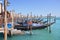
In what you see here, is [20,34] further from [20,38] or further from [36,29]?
[36,29]

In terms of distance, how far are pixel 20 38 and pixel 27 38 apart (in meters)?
1.30

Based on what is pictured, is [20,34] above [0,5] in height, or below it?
below

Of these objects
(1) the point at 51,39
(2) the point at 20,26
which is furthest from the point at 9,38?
(2) the point at 20,26

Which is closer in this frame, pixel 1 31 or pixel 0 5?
pixel 1 31

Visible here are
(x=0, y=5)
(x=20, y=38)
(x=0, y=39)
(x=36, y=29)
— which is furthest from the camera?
(x=36, y=29)

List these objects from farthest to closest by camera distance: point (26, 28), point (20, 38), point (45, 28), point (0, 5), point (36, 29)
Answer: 1. point (45, 28)
2. point (36, 29)
3. point (26, 28)
4. point (0, 5)
5. point (20, 38)

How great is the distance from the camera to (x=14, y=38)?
108 feet

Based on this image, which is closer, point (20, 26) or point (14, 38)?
point (14, 38)

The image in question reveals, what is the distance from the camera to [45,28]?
53656 mm

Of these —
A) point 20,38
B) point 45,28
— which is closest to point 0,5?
point 20,38

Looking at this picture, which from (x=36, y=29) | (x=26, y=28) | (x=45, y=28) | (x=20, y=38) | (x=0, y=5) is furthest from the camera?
(x=45, y=28)

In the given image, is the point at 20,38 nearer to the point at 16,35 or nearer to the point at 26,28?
the point at 16,35

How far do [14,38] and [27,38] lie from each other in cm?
246

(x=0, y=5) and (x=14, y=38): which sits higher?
(x=0, y=5)
